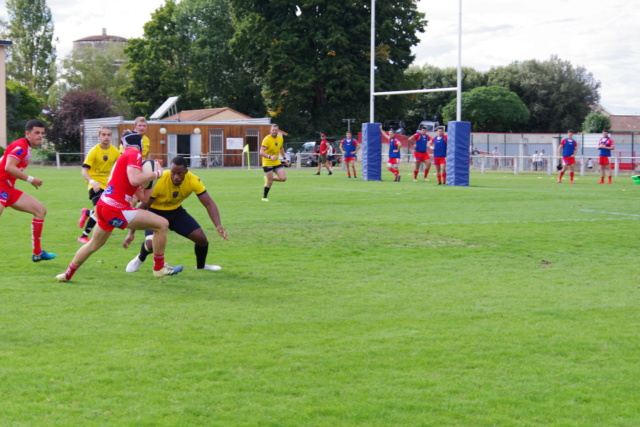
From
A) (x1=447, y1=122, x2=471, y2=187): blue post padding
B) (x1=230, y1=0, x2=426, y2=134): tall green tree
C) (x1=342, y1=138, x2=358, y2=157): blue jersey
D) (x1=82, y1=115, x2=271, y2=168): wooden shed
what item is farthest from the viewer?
(x1=230, y1=0, x2=426, y2=134): tall green tree

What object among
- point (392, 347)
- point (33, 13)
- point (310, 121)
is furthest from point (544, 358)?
point (33, 13)

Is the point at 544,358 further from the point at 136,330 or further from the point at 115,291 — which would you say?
the point at 115,291

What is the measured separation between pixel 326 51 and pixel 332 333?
51.9 meters

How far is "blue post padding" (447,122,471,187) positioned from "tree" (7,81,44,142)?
3879 centimetres

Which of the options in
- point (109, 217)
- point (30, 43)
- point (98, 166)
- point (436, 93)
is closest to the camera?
point (109, 217)

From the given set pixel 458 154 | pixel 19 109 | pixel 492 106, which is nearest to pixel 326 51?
pixel 492 106

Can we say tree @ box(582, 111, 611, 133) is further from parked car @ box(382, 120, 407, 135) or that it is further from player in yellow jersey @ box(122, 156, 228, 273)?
player in yellow jersey @ box(122, 156, 228, 273)

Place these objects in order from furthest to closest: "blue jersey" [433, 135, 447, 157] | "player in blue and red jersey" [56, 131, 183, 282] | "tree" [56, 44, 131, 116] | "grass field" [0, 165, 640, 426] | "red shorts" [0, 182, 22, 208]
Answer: "tree" [56, 44, 131, 116], "blue jersey" [433, 135, 447, 157], "red shorts" [0, 182, 22, 208], "player in blue and red jersey" [56, 131, 183, 282], "grass field" [0, 165, 640, 426]

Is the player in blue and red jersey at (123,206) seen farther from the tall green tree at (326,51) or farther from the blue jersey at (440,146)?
the tall green tree at (326,51)

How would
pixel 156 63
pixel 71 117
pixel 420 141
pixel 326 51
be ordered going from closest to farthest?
pixel 420 141, pixel 326 51, pixel 71 117, pixel 156 63

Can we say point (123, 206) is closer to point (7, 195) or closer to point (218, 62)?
point (7, 195)

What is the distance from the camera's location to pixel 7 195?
1030 cm

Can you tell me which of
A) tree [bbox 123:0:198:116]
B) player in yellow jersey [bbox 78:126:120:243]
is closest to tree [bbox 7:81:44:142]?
tree [bbox 123:0:198:116]

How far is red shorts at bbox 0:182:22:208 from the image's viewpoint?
10.3m
